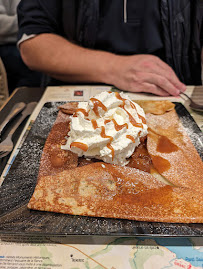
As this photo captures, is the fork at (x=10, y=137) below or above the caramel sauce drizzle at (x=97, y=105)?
below

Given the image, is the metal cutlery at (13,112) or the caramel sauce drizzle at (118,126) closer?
the caramel sauce drizzle at (118,126)

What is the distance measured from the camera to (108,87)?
5.23ft

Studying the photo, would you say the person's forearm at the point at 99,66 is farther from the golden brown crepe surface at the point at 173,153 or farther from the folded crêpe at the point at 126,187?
the folded crêpe at the point at 126,187

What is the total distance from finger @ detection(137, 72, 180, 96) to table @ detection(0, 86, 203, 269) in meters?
0.97

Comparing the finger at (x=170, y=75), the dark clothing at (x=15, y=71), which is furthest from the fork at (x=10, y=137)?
the dark clothing at (x=15, y=71)

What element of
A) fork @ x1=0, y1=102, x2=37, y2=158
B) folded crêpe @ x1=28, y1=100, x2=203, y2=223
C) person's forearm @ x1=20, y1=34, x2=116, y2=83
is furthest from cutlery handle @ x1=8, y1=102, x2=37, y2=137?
person's forearm @ x1=20, y1=34, x2=116, y2=83

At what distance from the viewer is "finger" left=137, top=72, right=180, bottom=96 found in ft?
4.87

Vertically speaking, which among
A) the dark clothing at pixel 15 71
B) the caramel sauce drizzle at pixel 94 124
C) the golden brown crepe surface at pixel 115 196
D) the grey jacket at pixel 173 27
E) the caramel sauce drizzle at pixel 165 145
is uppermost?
the grey jacket at pixel 173 27

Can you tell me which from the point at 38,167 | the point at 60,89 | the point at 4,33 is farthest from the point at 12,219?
the point at 4,33

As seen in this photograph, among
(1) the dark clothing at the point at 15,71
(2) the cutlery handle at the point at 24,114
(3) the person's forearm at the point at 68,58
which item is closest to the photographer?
(2) the cutlery handle at the point at 24,114

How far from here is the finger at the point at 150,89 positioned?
1.50 metres

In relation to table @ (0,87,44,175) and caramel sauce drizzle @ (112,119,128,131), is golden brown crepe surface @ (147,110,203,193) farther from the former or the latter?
table @ (0,87,44,175)

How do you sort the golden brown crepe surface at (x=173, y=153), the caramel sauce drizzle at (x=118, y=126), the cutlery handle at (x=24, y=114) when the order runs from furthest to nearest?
the cutlery handle at (x=24, y=114) → the caramel sauce drizzle at (x=118, y=126) → the golden brown crepe surface at (x=173, y=153)

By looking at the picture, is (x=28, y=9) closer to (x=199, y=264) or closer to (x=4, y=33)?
(x=4, y=33)
